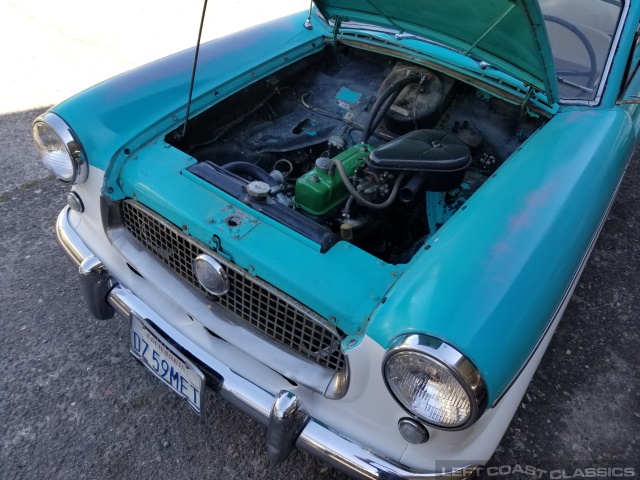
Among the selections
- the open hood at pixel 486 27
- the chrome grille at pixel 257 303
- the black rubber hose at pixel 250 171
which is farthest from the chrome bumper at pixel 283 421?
the open hood at pixel 486 27

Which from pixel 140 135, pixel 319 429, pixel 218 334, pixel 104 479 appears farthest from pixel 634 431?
pixel 140 135

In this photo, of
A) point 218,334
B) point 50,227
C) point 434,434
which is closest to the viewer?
point 434,434

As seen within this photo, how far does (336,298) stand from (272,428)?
41 cm

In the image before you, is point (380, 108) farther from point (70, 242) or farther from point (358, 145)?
point (70, 242)

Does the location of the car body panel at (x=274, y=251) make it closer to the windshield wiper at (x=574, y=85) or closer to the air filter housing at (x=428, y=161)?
the air filter housing at (x=428, y=161)

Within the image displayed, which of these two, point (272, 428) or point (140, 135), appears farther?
point (140, 135)

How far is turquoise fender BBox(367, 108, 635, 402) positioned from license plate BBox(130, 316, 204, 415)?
0.65m

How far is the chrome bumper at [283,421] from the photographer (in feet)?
4.61

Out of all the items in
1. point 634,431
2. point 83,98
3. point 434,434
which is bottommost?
point 634,431

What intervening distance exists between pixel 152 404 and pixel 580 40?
2320mm

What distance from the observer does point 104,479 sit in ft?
6.09

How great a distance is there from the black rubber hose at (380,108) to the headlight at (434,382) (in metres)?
1.10

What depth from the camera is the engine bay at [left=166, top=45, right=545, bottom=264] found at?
1.73 meters

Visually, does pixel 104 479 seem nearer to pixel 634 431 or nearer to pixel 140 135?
pixel 140 135
